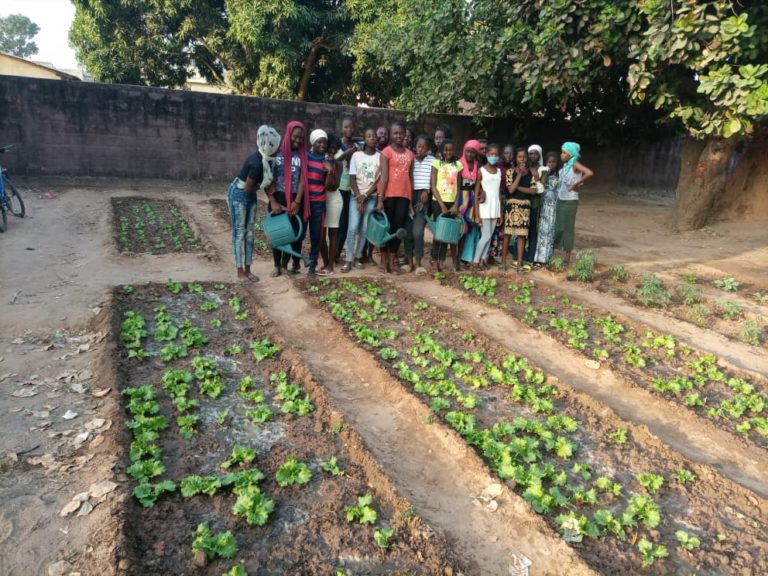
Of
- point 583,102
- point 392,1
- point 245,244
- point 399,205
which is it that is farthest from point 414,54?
point 245,244

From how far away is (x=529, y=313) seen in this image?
244 inches

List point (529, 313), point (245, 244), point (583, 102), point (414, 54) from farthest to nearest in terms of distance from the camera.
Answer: point (583, 102)
point (414, 54)
point (245, 244)
point (529, 313)

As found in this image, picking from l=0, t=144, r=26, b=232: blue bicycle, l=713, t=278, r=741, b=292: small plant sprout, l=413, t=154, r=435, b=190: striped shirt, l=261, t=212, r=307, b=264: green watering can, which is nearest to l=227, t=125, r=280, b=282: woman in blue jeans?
l=261, t=212, r=307, b=264: green watering can

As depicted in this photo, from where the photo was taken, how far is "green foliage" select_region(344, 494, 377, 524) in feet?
9.39

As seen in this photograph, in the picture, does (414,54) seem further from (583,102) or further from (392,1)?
(583,102)

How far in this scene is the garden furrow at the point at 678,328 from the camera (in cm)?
534

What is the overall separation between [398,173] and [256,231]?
12.7 feet

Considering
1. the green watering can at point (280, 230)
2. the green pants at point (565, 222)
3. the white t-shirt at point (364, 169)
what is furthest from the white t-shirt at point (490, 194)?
the green watering can at point (280, 230)

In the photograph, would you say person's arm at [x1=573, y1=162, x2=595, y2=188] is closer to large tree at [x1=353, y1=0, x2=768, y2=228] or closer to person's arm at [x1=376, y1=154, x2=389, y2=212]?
large tree at [x1=353, y1=0, x2=768, y2=228]

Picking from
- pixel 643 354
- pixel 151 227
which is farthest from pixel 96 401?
pixel 151 227

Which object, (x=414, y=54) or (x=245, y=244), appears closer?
(x=245, y=244)

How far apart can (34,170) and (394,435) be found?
39.7ft

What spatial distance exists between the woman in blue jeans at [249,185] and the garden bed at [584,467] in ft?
7.20

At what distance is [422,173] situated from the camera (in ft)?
23.2
